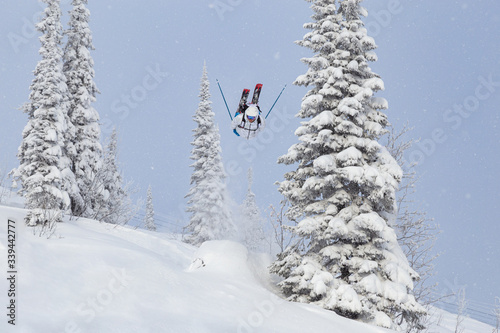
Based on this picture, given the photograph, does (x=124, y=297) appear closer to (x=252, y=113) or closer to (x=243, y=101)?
(x=252, y=113)

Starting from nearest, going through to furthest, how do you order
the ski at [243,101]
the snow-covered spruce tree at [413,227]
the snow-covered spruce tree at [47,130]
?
the snow-covered spruce tree at [413,227] → the ski at [243,101] → the snow-covered spruce tree at [47,130]

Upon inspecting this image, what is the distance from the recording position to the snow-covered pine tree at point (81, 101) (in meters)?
19.1

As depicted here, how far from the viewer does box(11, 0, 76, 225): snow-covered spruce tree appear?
15586mm

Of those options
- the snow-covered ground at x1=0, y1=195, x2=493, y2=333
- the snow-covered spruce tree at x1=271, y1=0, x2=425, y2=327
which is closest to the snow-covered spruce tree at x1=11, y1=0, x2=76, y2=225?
the snow-covered ground at x1=0, y1=195, x2=493, y2=333

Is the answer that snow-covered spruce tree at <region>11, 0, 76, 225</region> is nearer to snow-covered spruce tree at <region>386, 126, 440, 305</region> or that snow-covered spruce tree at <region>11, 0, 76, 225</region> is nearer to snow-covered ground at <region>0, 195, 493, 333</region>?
snow-covered ground at <region>0, 195, 493, 333</region>

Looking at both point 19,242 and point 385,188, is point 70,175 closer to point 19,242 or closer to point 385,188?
point 19,242

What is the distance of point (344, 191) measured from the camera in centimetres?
983

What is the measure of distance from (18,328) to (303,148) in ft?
27.4

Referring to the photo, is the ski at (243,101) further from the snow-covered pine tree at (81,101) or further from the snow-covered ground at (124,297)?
the snow-covered pine tree at (81,101)

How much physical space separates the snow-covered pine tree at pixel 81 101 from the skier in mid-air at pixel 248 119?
33.5 ft

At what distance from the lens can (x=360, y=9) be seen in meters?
11.2

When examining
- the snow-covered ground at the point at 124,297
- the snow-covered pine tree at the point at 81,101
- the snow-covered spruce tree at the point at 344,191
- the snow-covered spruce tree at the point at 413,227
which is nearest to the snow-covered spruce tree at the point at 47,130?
the snow-covered pine tree at the point at 81,101

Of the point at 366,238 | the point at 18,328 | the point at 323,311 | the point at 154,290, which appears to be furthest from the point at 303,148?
the point at 18,328

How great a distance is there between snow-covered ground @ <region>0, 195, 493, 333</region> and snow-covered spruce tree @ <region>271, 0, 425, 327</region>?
5.14 ft
